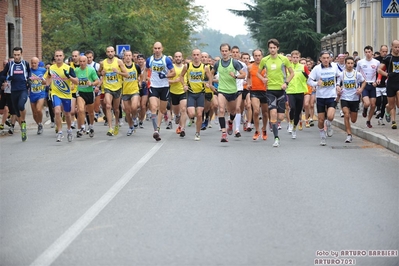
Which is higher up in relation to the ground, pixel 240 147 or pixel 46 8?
pixel 46 8

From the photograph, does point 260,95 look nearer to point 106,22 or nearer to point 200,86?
point 200,86

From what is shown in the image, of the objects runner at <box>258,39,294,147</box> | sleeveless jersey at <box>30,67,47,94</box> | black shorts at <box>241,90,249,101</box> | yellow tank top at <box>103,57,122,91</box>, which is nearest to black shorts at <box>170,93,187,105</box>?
yellow tank top at <box>103,57,122,91</box>

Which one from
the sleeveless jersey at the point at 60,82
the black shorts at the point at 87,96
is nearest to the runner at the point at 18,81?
the sleeveless jersey at the point at 60,82

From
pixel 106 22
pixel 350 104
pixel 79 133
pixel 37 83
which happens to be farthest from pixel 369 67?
pixel 106 22

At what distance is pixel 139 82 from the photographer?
19828 mm

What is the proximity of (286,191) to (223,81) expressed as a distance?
782 centimetres

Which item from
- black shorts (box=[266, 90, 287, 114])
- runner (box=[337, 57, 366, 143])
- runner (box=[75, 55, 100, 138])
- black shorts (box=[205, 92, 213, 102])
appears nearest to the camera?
black shorts (box=[266, 90, 287, 114])

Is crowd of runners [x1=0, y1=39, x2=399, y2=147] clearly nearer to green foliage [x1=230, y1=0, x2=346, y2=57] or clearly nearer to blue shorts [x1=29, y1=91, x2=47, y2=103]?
blue shorts [x1=29, y1=91, x2=47, y2=103]

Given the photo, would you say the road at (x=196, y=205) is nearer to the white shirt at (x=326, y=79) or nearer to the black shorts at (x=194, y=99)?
the white shirt at (x=326, y=79)

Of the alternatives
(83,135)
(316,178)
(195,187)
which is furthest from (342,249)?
(83,135)

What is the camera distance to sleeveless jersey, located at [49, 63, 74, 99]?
18.6 meters

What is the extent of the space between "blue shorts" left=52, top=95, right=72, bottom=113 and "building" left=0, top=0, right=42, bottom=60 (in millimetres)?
13803

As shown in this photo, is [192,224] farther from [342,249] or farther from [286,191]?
[286,191]

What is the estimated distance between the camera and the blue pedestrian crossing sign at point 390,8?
16719mm
